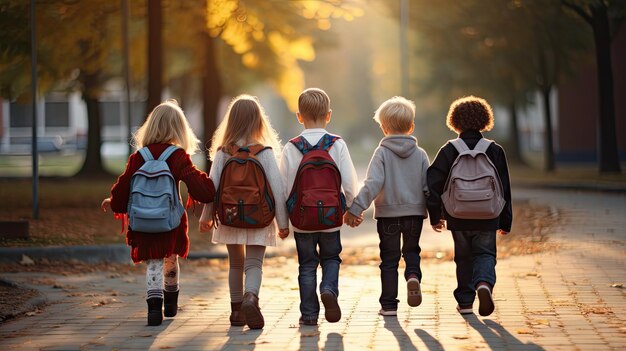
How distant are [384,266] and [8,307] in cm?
302

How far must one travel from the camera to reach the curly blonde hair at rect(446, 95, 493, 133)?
8766mm

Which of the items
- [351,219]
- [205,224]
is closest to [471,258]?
[351,219]

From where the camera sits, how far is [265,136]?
8.55m

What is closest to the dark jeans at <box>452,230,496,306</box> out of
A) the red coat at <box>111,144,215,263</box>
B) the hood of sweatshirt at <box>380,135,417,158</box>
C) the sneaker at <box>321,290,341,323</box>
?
the hood of sweatshirt at <box>380,135,417,158</box>

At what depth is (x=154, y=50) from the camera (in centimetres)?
2109

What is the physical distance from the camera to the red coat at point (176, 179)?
328 inches

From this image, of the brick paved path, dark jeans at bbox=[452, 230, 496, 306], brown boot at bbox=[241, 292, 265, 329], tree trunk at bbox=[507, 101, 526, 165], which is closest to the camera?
the brick paved path

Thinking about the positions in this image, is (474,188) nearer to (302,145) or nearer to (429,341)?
(302,145)

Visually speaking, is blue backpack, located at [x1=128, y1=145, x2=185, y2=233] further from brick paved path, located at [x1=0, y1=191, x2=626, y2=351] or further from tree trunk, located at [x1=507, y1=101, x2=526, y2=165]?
→ tree trunk, located at [x1=507, y1=101, x2=526, y2=165]

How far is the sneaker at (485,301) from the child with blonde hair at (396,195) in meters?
0.57

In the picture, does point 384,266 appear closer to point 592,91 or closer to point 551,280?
point 551,280

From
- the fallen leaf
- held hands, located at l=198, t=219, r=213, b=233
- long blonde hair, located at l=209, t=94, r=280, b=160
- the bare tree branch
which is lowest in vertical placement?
the fallen leaf

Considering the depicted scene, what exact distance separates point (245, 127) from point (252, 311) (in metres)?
1.33

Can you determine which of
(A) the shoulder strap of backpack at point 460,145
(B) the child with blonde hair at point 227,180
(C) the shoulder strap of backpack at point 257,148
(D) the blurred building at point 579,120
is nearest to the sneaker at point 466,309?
(A) the shoulder strap of backpack at point 460,145
